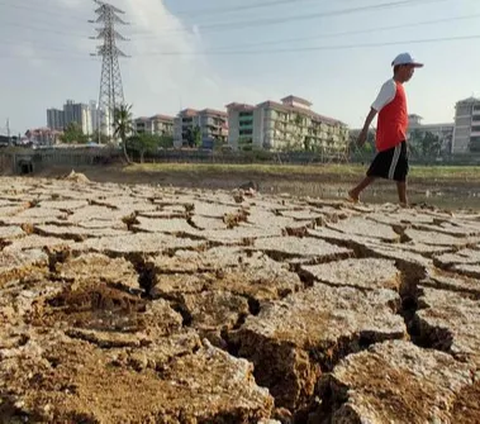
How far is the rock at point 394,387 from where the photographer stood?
79 cm

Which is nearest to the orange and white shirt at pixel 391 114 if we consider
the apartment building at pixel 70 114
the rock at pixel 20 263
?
the rock at pixel 20 263

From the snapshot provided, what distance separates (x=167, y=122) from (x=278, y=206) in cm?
7625

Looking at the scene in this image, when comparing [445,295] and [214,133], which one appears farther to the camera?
[214,133]

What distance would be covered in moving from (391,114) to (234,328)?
317 cm

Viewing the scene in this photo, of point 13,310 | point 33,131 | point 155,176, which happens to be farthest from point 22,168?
point 33,131

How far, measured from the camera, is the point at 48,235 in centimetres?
218

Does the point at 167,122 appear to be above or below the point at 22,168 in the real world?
above

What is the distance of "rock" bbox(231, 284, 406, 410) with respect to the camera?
987 millimetres

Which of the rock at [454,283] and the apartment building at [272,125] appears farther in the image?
the apartment building at [272,125]

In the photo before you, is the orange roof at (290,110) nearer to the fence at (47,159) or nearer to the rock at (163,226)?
the fence at (47,159)

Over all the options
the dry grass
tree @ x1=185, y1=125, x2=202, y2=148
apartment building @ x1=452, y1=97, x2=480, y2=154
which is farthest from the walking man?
apartment building @ x1=452, y1=97, x2=480, y2=154

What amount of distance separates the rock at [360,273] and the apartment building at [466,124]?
5908cm

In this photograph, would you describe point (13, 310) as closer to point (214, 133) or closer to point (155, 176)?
point (155, 176)

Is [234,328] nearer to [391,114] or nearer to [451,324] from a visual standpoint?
[451,324]
